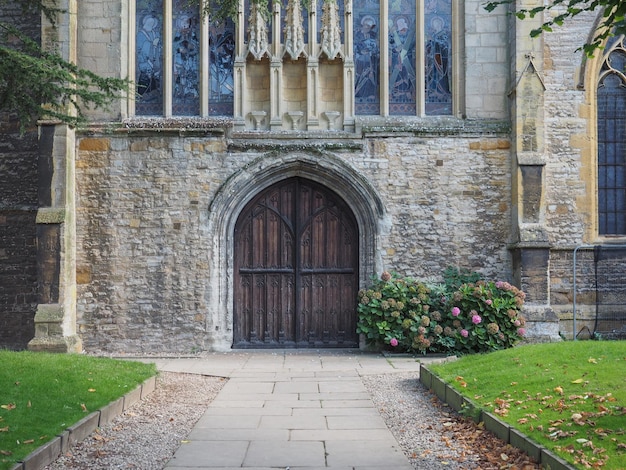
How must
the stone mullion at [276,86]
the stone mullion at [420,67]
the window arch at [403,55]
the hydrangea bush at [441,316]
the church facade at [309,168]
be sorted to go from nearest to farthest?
the hydrangea bush at [441,316], the church facade at [309,168], the stone mullion at [276,86], the stone mullion at [420,67], the window arch at [403,55]

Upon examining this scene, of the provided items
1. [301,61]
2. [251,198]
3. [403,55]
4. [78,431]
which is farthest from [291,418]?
[403,55]

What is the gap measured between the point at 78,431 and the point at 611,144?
10.9 m

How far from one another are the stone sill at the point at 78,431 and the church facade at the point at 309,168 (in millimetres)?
4491

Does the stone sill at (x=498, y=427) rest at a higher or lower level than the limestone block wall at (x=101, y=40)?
lower

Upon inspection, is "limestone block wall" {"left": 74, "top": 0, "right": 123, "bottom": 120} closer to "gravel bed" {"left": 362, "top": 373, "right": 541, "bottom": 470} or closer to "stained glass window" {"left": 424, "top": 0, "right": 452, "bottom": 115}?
"stained glass window" {"left": 424, "top": 0, "right": 452, "bottom": 115}

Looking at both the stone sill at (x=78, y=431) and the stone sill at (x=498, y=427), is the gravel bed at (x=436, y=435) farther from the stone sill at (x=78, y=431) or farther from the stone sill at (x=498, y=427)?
the stone sill at (x=78, y=431)

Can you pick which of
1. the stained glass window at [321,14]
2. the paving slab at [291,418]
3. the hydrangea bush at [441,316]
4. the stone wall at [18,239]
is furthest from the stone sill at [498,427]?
the stone wall at [18,239]

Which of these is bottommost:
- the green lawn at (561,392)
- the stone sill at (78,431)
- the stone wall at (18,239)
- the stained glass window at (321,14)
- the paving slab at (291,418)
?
the paving slab at (291,418)

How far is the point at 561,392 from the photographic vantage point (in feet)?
21.7

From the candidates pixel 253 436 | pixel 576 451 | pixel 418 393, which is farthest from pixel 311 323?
pixel 576 451

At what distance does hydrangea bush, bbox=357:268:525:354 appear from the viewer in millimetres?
11617

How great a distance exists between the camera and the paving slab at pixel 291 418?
550cm

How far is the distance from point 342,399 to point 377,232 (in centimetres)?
489

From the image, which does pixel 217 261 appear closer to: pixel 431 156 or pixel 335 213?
pixel 335 213
